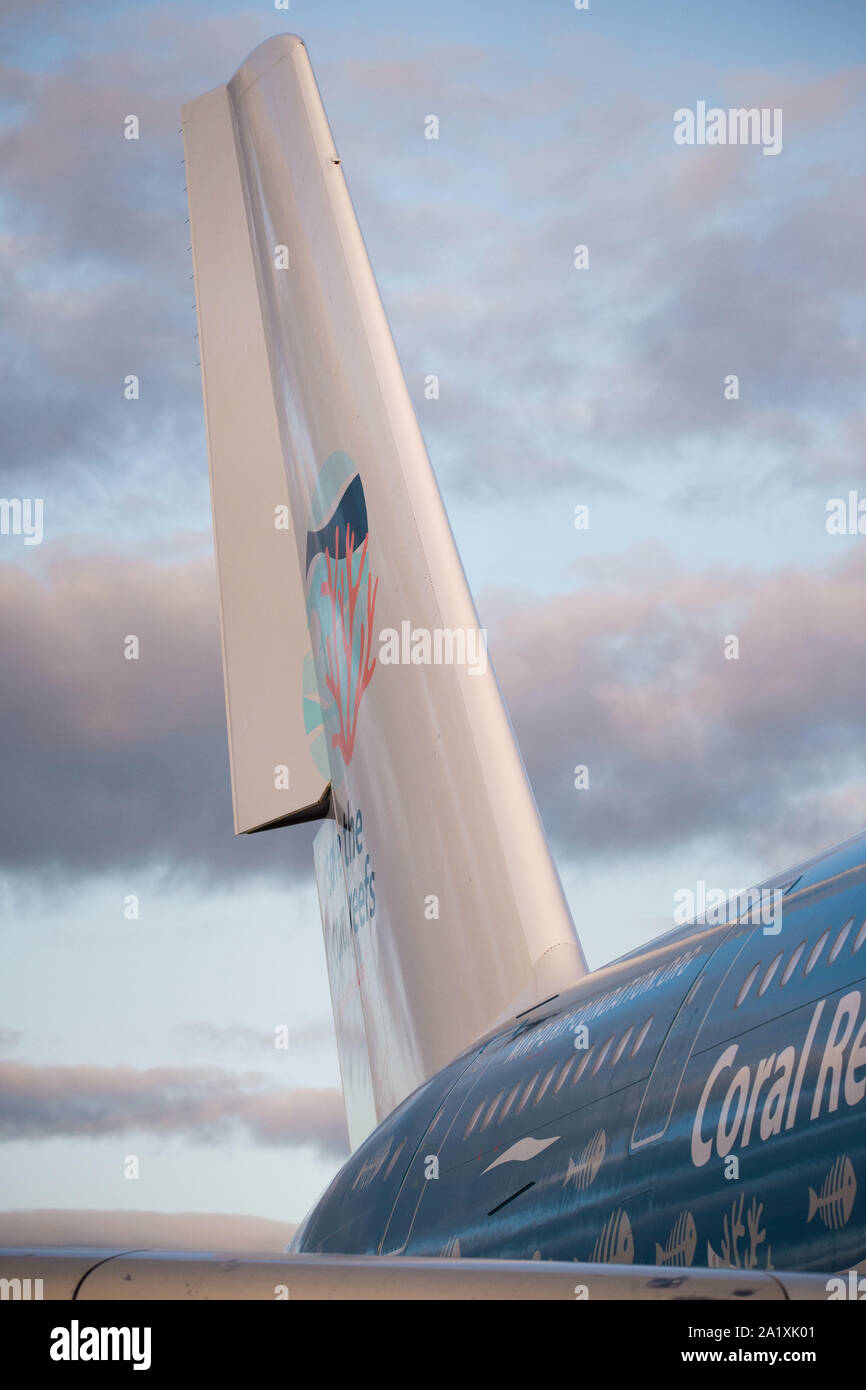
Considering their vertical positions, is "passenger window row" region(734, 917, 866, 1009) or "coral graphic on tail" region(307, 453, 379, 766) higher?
"coral graphic on tail" region(307, 453, 379, 766)

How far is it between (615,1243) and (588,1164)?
417mm

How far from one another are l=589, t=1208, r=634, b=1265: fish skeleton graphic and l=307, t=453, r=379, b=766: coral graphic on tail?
5.48 metres

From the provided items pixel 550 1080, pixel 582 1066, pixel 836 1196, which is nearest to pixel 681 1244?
pixel 836 1196

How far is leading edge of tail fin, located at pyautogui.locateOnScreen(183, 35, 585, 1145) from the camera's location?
8625mm

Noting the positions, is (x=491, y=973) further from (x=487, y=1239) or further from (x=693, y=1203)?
(x=693, y=1203)

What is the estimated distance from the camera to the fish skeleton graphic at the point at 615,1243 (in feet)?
15.6

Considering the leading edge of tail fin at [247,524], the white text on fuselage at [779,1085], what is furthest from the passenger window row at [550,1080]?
the leading edge of tail fin at [247,524]

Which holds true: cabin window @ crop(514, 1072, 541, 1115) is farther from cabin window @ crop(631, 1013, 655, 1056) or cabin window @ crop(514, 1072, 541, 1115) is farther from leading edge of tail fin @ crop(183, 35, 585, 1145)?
leading edge of tail fin @ crop(183, 35, 585, 1145)

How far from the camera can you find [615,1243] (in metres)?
4.84

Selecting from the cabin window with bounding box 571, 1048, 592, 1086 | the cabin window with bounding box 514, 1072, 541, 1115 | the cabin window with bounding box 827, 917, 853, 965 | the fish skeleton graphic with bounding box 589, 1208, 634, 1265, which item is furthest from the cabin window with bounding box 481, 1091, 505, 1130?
the cabin window with bounding box 827, 917, 853, 965

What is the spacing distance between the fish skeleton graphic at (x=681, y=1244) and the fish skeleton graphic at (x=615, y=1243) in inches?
8.7

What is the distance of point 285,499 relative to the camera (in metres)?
12.8

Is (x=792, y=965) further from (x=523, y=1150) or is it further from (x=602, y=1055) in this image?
(x=523, y=1150)
